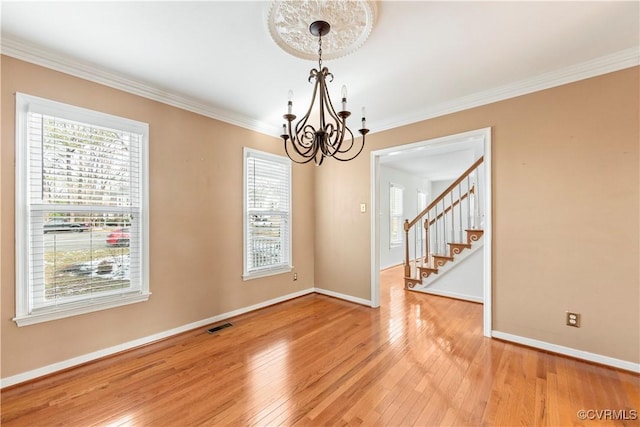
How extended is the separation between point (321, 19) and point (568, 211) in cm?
274

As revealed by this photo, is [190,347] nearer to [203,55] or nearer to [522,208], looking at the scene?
[203,55]

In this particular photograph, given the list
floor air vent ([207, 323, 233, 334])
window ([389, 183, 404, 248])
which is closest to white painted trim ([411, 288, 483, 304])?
window ([389, 183, 404, 248])

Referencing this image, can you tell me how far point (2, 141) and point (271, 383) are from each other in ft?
9.08

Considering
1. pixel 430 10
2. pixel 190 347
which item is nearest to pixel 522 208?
pixel 430 10

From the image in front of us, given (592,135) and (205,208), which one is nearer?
(592,135)

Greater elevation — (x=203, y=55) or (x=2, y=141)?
(x=203, y=55)

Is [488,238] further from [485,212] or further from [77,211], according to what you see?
[77,211]

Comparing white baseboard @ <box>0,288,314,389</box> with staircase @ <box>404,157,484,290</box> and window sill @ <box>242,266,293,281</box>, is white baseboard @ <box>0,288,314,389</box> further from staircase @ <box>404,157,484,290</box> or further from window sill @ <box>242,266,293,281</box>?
staircase @ <box>404,157,484,290</box>

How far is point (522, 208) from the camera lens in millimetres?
2736

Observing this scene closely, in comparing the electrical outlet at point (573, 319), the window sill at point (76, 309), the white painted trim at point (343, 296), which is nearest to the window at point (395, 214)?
the white painted trim at point (343, 296)

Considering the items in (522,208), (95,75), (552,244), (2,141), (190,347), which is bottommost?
(190,347)

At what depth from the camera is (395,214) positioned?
746 centimetres

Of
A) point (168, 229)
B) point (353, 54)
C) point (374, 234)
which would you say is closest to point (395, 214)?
point (374, 234)

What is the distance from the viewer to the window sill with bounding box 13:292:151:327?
210cm
